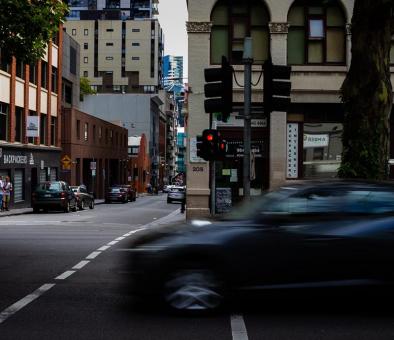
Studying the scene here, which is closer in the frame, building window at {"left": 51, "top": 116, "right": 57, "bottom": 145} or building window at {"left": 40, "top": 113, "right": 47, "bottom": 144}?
building window at {"left": 40, "top": 113, "right": 47, "bottom": 144}

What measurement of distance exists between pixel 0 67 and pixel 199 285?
3346 centimetres

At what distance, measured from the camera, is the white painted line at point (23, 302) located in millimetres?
7402

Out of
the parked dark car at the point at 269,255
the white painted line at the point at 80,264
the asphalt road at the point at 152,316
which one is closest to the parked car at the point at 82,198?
the white painted line at the point at 80,264

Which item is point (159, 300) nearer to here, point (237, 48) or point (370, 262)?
point (370, 262)

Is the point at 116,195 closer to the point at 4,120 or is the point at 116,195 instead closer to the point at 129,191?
the point at 129,191

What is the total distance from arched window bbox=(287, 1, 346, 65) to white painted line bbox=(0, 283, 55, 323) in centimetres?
1875

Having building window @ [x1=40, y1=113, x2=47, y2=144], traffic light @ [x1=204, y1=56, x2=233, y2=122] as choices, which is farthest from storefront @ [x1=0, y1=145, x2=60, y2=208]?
traffic light @ [x1=204, y1=56, x2=233, y2=122]

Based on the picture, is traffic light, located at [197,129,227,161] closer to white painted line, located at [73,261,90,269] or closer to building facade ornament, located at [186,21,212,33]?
white painted line, located at [73,261,90,269]

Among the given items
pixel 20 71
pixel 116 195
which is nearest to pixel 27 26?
pixel 20 71

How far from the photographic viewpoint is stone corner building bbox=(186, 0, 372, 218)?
2572 cm

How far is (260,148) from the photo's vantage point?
26.4 meters

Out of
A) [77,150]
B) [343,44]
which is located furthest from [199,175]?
[77,150]

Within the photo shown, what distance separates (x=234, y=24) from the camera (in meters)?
26.0

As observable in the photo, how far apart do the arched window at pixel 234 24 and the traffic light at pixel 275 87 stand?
1441cm
